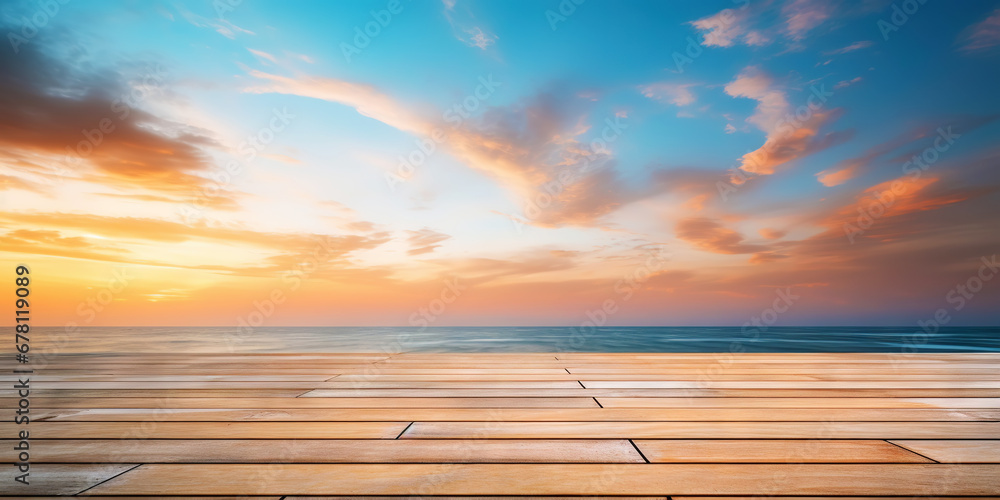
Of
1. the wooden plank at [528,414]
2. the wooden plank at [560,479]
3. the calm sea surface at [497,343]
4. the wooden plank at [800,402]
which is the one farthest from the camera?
the calm sea surface at [497,343]

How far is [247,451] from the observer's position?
52.2 inches

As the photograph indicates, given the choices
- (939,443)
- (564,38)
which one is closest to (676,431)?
(939,443)

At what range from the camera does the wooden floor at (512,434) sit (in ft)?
3.53

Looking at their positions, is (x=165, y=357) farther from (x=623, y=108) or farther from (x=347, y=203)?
(x=623, y=108)


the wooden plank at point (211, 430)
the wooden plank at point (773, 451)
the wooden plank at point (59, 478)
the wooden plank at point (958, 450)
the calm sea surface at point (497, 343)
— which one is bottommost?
the wooden plank at point (958, 450)

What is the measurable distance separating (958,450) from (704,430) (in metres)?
0.68

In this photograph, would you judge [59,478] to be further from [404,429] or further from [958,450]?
[958,450]

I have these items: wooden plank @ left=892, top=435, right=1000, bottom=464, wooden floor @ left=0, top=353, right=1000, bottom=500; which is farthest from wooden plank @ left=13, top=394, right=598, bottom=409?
wooden plank @ left=892, top=435, right=1000, bottom=464

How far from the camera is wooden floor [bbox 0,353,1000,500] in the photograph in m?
1.08

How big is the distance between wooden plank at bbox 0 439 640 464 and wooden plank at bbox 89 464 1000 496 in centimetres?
5

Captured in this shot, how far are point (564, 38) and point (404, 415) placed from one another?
20.2 ft

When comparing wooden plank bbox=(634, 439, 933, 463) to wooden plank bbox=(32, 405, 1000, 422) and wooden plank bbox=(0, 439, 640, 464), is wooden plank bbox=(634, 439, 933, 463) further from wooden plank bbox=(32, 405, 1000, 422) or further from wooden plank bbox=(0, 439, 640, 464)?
wooden plank bbox=(32, 405, 1000, 422)

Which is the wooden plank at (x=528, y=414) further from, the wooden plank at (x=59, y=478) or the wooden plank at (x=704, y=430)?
the wooden plank at (x=59, y=478)

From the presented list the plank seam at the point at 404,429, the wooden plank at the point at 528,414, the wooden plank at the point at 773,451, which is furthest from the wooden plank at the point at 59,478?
the wooden plank at the point at 773,451
